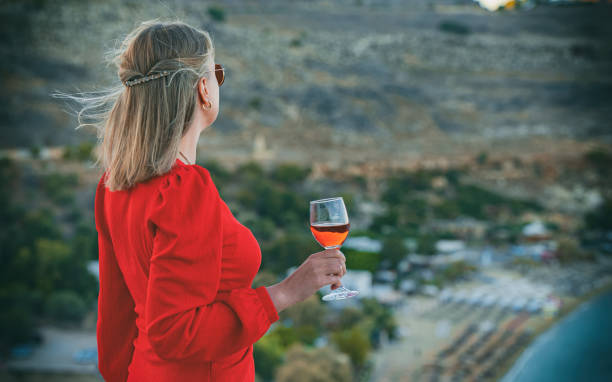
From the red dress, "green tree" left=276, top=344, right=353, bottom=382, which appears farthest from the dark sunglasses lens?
"green tree" left=276, top=344, right=353, bottom=382

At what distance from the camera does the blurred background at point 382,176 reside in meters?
14.2

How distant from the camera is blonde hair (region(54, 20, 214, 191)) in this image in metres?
0.57

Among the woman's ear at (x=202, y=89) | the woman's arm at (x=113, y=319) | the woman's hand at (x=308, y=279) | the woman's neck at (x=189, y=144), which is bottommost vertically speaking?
the woman's arm at (x=113, y=319)

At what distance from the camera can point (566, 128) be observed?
97.5ft

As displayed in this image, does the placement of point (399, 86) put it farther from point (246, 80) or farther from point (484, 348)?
point (484, 348)

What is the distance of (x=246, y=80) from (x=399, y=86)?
357 inches

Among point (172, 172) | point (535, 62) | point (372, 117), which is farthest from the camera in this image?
point (535, 62)

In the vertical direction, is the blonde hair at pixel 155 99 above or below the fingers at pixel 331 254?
above

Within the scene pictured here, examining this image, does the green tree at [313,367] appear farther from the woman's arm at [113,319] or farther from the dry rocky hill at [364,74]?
the dry rocky hill at [364,74]

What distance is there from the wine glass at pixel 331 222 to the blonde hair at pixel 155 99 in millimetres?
212

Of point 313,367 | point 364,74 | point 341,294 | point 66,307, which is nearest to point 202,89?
point 341,294

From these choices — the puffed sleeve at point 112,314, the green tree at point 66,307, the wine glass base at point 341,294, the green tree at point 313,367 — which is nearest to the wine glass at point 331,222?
the wine glass base at point 341,294

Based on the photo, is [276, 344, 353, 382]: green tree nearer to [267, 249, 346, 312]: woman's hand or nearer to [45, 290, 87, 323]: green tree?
[45, 290, 87, 323]: green tree

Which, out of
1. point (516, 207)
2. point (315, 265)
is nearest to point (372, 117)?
point (516, 207)
